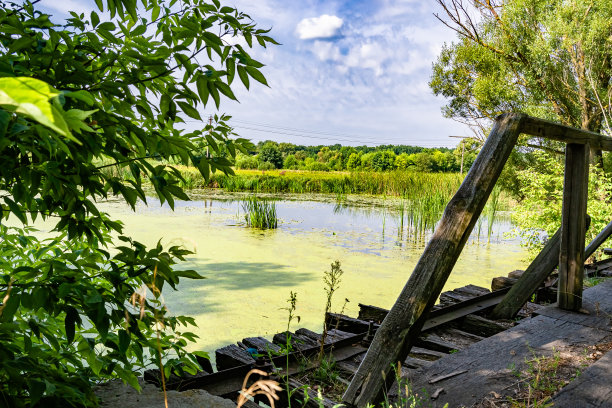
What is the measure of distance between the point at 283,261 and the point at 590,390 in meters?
4.56

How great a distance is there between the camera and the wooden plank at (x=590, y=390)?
1587mm

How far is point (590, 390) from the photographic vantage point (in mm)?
1679

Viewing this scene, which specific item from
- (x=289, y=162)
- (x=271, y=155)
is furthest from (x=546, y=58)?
(x=289, y=162)

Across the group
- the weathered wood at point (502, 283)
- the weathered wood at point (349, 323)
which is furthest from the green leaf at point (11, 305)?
the weathered wood at point (502, 283)

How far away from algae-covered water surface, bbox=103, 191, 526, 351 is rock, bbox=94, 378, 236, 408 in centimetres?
87

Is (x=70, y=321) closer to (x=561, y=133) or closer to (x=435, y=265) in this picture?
(x=435, y=265)

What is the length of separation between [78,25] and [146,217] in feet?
25.6

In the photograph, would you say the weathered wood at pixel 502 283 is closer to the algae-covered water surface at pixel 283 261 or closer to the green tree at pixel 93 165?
the algae-covered water surface at pixel 283 261

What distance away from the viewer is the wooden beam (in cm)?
198

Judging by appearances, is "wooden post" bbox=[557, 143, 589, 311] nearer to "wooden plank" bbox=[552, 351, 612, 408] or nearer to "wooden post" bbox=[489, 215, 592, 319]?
"wooden post" bbox=[489, 215, 592, 319]

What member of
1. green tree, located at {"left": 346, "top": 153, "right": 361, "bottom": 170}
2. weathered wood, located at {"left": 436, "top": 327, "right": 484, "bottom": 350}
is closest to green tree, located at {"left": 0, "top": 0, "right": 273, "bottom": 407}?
weathered wood, located at {"left": 436, "top": 327, "right": 484, "bottom": 350}

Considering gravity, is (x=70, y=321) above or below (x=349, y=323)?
above

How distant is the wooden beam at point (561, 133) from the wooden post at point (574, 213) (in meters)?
0.07

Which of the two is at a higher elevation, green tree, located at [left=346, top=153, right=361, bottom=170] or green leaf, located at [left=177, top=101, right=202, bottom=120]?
green tree, located at [left=346, top=153, right=361, bottom=170]
